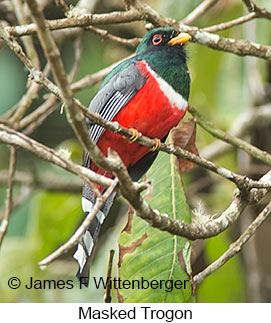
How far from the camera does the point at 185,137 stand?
340 cm

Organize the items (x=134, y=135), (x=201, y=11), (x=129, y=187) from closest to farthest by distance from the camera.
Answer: (x=129, y=187)
(x=134, y=135)
(x=201, y=11)

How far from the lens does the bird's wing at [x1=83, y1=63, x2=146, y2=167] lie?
11.3 ft

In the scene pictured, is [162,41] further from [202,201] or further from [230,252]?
[202,201]

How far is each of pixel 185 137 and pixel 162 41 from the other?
0.53m

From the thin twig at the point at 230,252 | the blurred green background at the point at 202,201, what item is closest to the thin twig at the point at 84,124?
the thin twig at the point at 230,252

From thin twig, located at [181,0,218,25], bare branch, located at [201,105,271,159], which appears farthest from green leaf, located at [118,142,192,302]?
bare branch, located at [201,105,271,159]

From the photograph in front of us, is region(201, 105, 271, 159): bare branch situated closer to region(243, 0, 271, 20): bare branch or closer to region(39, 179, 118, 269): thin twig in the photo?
region(243, 0, 271, 20): bare branch

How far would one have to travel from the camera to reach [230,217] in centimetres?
266

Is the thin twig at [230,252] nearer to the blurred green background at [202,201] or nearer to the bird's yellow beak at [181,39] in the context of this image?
the bird's yellow beak at [181,39]

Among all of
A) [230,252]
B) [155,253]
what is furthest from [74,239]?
[155,253]

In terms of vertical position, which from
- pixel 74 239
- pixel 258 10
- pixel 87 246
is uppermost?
pixel 258 10

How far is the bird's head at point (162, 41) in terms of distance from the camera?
3.43 metres

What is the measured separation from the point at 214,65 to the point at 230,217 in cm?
236
